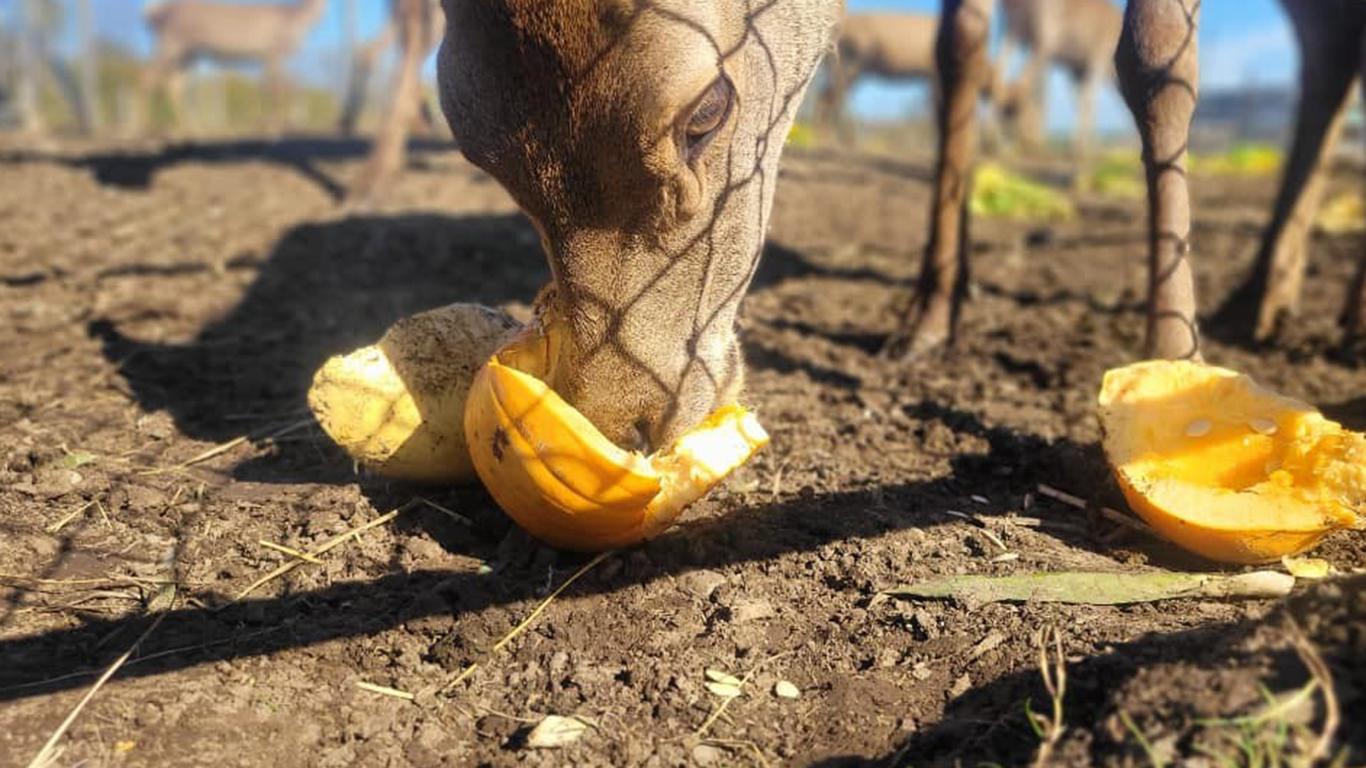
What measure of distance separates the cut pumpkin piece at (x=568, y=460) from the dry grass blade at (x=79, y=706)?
0.74 m

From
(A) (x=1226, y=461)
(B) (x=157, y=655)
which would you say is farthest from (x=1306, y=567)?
(B) (x=157, y=655)

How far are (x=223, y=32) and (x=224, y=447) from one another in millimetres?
25068

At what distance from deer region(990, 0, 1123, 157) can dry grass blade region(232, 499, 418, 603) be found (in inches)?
781

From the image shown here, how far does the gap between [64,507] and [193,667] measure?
830mm

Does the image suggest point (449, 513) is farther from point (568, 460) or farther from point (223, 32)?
point (223, 32)

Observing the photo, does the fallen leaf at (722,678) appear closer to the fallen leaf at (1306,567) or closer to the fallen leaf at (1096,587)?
the fallen leaf at (1096,587)

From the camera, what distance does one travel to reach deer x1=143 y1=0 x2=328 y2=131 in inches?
960

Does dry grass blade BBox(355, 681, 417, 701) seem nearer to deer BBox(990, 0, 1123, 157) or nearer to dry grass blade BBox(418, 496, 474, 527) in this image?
dry grass blade BBox(418, 496, 474, 527)

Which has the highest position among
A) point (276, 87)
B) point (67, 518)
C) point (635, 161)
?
point (635, 161)

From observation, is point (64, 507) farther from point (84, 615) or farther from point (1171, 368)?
point (1171, 368)

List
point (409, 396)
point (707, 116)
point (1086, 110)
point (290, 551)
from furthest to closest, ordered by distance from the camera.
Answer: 1. point (1086, 110)
2. point (409, 396)
3. point (290, 551)
4. point (707, 116)

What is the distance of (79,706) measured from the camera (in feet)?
6.16

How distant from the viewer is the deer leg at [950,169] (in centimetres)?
418

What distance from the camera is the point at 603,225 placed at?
2.15 m
